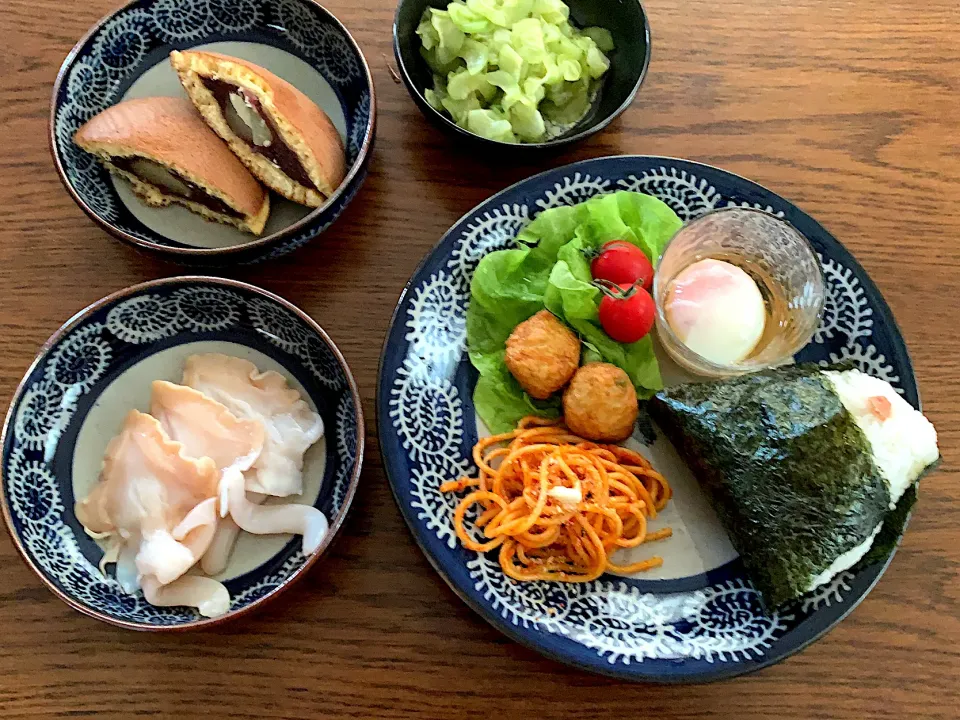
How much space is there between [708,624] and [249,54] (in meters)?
1.67

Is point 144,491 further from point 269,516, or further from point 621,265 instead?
point 621,265

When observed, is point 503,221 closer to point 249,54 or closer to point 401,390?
point 401,390

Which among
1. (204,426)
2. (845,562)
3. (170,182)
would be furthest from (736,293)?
(170,182)

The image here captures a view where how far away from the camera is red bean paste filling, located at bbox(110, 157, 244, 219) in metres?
1.57

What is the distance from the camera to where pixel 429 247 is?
170 centimetres

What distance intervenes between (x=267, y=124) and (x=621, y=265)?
0.82m

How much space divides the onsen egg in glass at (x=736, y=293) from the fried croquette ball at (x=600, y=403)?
0.58ft

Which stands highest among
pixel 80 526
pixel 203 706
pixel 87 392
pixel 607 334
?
pixel 607 334

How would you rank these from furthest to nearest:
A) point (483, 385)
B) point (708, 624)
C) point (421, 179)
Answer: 1. point (421, 179)
2. point (483, 385)
3. point (708, 624)

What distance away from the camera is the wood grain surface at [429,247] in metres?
1.43

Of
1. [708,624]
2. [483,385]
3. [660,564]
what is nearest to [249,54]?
[483,385]

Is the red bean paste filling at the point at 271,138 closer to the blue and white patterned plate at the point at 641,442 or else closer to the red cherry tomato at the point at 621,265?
the blue and white patterned plate at the point at 641,442

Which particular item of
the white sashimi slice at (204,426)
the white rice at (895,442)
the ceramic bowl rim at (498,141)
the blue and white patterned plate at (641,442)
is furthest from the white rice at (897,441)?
the white sashimi slice at (204,426)

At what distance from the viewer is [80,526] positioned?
1.45 m
